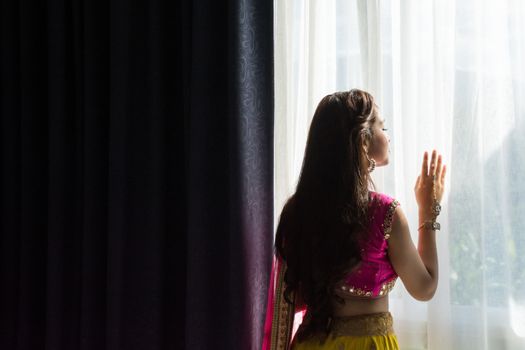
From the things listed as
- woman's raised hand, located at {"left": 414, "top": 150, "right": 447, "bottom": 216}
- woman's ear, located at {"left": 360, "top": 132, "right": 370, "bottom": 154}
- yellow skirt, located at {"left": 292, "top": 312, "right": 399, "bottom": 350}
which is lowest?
yellow skirt, located at {"left": 292, "top": 312, "right": 399, "bottom": 350}

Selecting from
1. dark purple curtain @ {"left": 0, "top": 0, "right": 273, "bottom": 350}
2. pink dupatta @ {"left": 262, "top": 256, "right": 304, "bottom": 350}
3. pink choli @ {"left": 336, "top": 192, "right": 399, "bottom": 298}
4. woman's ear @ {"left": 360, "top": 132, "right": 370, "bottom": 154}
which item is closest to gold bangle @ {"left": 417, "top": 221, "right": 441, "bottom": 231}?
pink choli @ {"left": 336, "top": 192, "right": 399, "bottom": 298}

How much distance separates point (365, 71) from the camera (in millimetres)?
1781

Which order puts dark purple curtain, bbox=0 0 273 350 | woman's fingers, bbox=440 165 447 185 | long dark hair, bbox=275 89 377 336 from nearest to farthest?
long dark hair, bbox=275 89 377 336, woman's fingers, bbox=440 165 447 185, dark purple curtain, bbox=0 0 273 350

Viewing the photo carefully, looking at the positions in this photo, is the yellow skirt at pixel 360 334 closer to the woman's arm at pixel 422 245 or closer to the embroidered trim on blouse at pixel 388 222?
the woman's arm at pixel 422 245

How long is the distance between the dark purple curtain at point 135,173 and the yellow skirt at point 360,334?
1.18ft

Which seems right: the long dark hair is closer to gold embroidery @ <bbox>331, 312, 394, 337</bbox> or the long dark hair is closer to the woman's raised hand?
gold embroidery @ <bbox>331, 312, 394, 337</bbox>

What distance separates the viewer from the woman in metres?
1.49

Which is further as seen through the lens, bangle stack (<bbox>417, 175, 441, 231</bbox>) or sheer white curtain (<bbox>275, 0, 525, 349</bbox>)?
sheer white curtain (<bbox>275, 0, 525, 349</bbox>)

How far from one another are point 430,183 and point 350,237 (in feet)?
0.95

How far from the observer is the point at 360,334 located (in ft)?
4.92

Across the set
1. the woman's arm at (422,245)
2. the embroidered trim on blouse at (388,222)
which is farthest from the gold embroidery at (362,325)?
the embroidered trim on blouse at (388,222)

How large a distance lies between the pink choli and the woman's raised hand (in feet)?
0.36

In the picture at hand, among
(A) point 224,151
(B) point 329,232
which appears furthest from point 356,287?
(A) point 224,151

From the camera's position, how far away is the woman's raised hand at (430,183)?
61.9 inches
